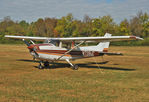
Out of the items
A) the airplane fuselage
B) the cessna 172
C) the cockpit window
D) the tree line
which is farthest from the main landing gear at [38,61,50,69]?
the tree line

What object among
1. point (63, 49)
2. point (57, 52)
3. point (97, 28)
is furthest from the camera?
point (97, 28)

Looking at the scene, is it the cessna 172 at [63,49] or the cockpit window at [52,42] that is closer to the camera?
the cessna 172 at [63,49]

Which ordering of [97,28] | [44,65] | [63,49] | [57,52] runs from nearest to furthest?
1. [57,52]
2. [63,49]
3. [44,65]
4. [97,28]

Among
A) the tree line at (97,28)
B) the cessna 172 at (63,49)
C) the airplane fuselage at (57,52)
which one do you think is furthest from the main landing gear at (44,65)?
the tree line at (97,28)

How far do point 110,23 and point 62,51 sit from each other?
212 ft

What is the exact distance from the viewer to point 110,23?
77.4 meters

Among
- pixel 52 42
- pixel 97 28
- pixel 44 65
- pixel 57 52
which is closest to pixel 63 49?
pixel 57 52

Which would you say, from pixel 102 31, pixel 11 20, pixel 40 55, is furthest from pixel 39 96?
pixel 11 20

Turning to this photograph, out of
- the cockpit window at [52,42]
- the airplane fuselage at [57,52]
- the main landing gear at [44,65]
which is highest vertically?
the cockpit window at [52,42]

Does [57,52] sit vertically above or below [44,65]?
above

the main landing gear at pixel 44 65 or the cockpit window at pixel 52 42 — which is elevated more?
the cockpit window at pixel 52 42

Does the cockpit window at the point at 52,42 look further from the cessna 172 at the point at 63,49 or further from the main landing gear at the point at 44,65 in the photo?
the main landing gear at the point at 44,65

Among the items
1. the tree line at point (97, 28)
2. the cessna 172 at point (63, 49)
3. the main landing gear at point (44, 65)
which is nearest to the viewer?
the cessna 172 at point (63, 49)

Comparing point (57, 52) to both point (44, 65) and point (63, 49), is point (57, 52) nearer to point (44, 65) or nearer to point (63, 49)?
point (63, 49)
